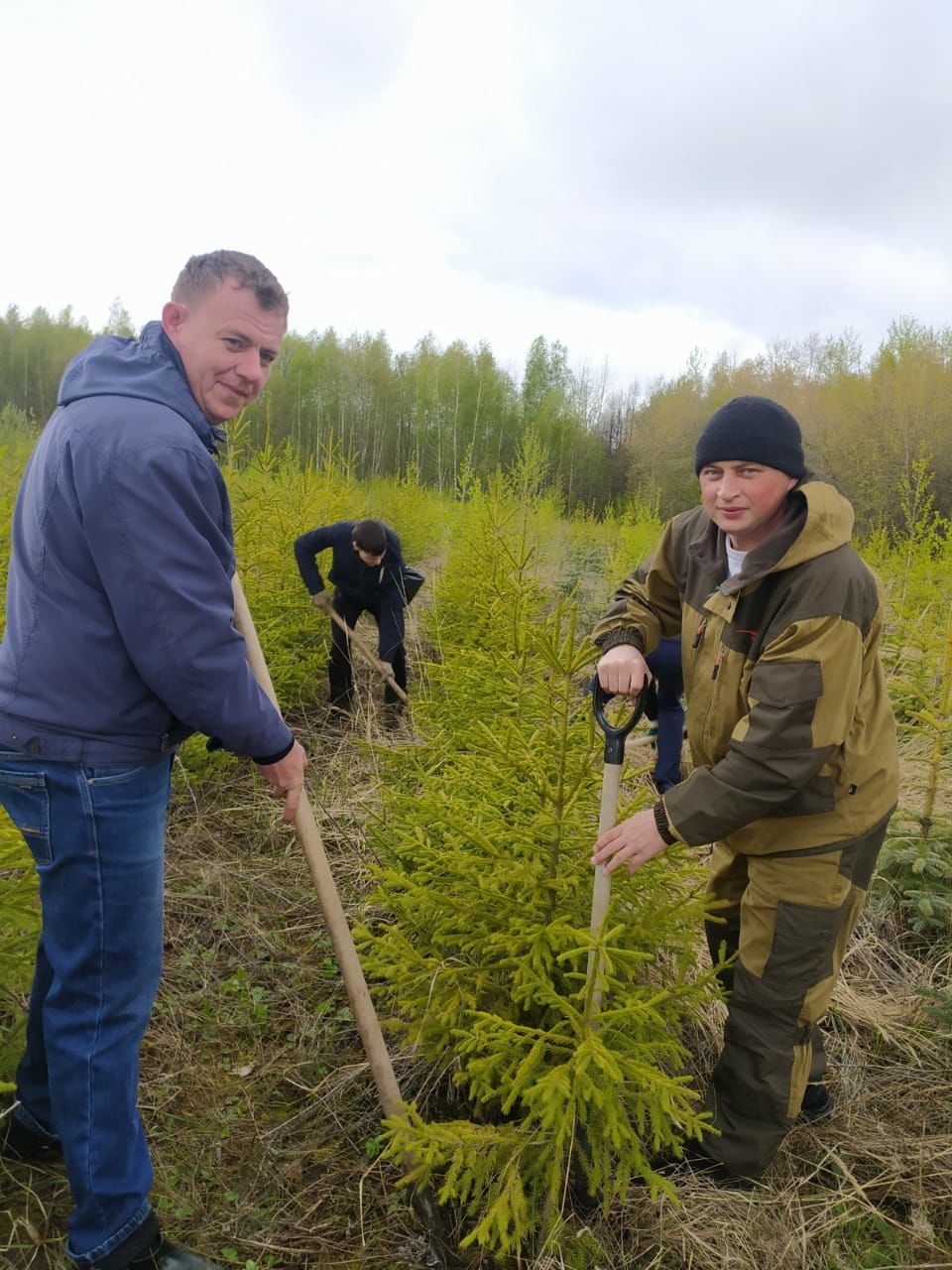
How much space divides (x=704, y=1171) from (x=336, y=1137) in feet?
3.87

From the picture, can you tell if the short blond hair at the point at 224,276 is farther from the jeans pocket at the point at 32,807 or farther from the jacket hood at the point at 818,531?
the jacket hood at the point at 818,531

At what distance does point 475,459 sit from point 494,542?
920 inches

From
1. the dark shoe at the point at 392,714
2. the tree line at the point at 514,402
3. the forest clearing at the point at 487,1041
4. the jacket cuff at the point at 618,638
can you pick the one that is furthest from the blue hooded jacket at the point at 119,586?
the tree line at the point at 514,402

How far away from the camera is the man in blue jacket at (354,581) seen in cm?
615

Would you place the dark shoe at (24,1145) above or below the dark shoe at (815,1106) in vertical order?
above

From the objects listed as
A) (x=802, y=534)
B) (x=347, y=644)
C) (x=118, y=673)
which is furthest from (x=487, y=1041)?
(x=347, y=644)

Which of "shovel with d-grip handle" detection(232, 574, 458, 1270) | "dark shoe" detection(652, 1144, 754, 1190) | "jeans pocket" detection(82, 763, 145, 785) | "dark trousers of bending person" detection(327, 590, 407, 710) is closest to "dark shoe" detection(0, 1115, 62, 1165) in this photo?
"shovel with d-grip handle" detection(232, 574, 458, 1270)

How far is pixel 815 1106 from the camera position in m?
2.66

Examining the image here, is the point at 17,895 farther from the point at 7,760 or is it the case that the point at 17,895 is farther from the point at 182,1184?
the point at 182,1184

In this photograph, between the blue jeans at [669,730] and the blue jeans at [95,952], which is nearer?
the blue jeans at [95,952]

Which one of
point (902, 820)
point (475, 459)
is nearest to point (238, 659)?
point (902, 820)

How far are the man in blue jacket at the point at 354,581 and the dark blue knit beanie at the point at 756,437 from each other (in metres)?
4.28

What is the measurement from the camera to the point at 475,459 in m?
29.1

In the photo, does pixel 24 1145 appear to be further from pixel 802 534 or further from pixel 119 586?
pixel 802 534
